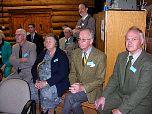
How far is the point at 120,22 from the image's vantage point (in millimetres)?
3535

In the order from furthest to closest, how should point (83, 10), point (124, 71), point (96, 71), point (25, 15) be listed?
point (25, 15) < point (83, 10) < point (96, 71) < point (124, 71)

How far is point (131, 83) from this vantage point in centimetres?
276

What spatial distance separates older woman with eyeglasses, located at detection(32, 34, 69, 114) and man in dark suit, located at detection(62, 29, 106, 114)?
0.26 meters

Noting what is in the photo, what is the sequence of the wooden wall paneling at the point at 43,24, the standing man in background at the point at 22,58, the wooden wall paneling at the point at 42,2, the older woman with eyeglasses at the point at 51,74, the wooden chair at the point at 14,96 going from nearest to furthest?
1. the wooden chair at the point at 14,96
2. the older woman with eyeglasses at the point at 51,74
3. the standing man in background at the point at 22,58
4. the wooden wall paneling at the point at 42,2
5. the wooden wall paneling at the point at 43,24

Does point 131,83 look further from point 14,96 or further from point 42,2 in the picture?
point 42,2

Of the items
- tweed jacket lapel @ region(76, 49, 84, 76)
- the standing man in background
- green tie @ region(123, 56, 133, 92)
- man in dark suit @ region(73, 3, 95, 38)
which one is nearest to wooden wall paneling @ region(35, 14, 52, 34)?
man in dark suit @ region(73, 3, 95, 38)

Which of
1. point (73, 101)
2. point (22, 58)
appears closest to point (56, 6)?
point (22, 58)

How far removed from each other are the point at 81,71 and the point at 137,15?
3.55 feet

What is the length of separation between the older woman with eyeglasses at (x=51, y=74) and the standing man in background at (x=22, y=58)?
46 cm

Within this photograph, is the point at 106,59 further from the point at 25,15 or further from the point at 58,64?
the point at 25,15

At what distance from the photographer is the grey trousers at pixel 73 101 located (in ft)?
10.7

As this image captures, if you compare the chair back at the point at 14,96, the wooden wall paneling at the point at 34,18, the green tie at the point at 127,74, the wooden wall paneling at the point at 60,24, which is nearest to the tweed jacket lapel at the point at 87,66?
the green tie at the point at 127,74

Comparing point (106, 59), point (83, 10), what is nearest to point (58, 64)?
point (106, 59)

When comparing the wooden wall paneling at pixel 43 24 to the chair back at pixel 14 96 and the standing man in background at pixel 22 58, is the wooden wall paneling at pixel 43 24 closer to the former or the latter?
the standing man in background at pixel 22 58
